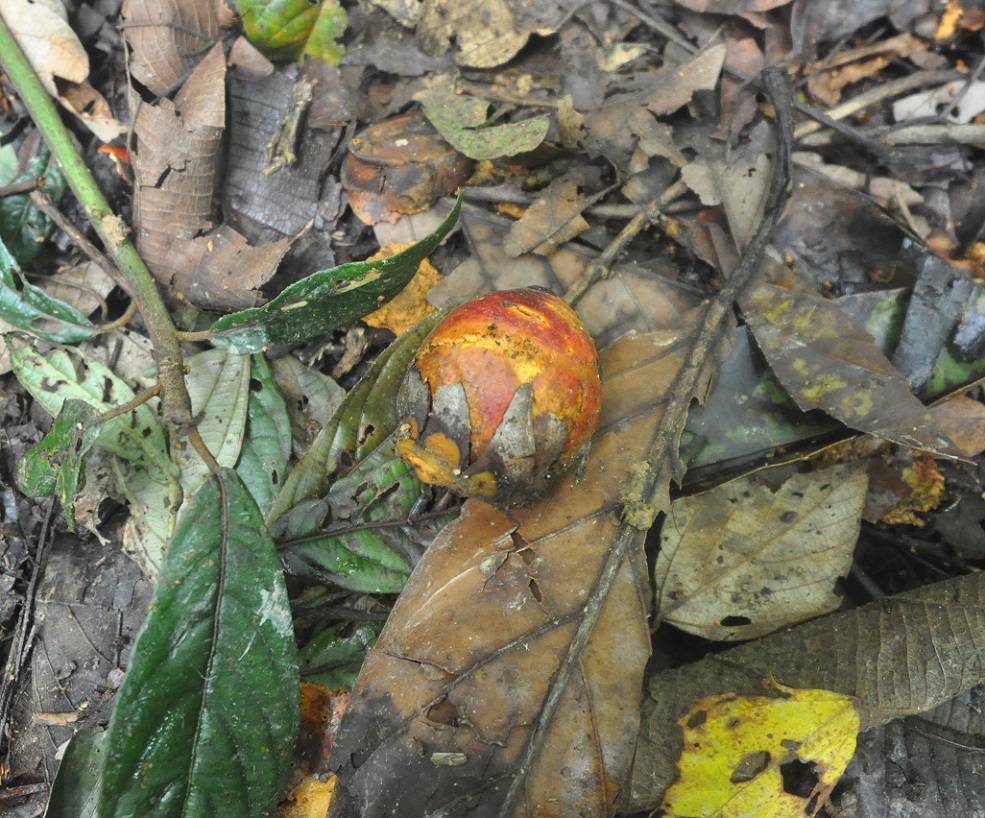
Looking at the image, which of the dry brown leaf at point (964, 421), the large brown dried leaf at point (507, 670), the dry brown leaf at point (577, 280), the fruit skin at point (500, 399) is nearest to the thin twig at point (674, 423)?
the large brown dried leaf at point (507, 670)

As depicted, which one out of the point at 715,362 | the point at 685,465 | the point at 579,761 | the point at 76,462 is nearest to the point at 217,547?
the point at 76,462

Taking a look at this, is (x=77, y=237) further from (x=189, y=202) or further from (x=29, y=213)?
(x=189, y=202)

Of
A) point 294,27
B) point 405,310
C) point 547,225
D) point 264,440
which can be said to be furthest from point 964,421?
point 294,27

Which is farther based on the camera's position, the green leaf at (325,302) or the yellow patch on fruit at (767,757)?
the green leaf at (325,302)

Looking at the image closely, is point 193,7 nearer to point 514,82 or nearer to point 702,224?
point 514,82

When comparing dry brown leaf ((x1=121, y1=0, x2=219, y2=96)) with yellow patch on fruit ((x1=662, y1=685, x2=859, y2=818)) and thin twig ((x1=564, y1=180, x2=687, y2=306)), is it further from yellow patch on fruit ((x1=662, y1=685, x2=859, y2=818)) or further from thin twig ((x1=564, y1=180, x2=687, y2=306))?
yellow patch on fruit ((x1=662, y1=685, x2=859, y2=818))

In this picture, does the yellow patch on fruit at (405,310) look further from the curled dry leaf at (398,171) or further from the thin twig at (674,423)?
the thin twig at (674,423)

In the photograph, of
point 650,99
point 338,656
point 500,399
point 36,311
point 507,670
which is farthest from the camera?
point 650,99
